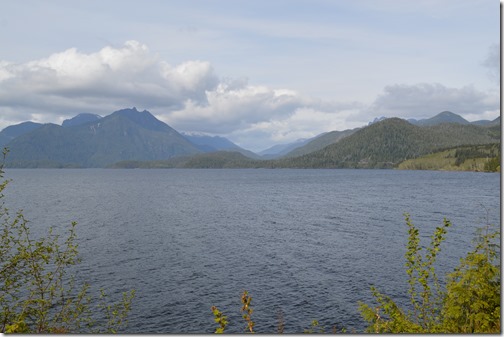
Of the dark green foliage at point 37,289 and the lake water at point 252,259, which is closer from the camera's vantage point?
the dark green foliage at point 37,289

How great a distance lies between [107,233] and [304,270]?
1675 inches

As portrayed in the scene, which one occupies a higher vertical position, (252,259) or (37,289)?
(37,289)

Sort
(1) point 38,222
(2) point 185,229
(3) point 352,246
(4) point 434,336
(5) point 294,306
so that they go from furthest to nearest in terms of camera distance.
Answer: (1) point 38,222, (2) point 185,229, (3) point 352,246, (5) point 294,306, (4) point 434,336

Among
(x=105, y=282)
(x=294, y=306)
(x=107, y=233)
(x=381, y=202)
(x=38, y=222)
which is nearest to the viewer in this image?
(x=294, y=306)

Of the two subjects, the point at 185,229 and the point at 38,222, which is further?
the point at 38,222

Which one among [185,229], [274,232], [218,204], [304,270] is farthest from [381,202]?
[304,270]

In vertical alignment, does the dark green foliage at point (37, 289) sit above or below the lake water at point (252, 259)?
above

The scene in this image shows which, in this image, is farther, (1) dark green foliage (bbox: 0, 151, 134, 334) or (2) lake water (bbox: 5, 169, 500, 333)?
(2) lake water (bbox: 5, 169, 500, 333)

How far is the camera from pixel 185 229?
267 ft

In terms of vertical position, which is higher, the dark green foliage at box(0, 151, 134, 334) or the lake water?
the dark green foliage at box(0, 151, 134, 334)

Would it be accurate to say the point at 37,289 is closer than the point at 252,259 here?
Yes

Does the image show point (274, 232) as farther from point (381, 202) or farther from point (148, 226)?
point (381, 202)

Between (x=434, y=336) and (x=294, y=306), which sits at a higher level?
(x=434, y=336)

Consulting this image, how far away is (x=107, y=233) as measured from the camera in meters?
75.9
